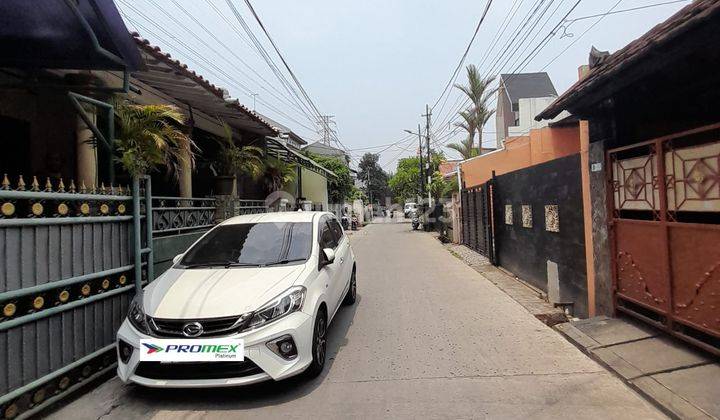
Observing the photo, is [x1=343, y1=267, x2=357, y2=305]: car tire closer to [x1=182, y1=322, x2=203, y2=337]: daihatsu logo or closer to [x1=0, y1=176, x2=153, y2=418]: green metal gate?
[x1=0, y1=176, x2=153, y2=418]: green metal gate

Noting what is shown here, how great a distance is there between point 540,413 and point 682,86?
3.30m

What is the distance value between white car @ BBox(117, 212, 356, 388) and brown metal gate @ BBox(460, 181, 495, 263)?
25.1 ft

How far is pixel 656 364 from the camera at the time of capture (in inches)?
155

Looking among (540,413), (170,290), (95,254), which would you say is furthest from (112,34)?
(540,413)

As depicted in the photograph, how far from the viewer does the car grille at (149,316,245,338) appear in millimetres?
3605

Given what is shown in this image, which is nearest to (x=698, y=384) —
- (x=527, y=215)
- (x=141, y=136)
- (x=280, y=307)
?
(x=280, y=307)

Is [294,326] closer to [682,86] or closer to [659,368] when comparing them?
[659,368]

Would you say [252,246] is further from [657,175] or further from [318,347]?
[657,175]

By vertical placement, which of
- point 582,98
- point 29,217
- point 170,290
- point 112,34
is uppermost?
point 112,34

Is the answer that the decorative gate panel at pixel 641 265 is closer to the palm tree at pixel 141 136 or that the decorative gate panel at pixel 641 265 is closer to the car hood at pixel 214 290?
the car hood at pixel 214 290

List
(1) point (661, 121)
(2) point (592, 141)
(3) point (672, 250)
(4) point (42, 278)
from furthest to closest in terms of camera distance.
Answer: (2) point (592, 141), (1) point (661, 121), (3) point (672, 250), (4) point (42, 278)

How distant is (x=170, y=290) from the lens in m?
4.11

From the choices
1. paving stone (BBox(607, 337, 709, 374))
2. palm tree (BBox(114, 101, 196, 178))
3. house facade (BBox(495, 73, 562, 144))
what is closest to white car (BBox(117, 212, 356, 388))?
palm tree (BBox(114, 101, 196, 178))

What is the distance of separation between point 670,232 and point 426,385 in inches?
107
